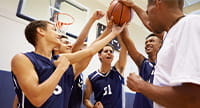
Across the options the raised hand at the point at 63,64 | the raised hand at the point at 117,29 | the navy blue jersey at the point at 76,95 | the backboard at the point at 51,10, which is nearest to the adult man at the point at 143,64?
the raised hand at the point at 117,29

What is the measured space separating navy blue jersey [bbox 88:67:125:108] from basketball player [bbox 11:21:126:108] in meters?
0.82

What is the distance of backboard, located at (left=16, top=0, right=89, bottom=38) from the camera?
3.05 meters

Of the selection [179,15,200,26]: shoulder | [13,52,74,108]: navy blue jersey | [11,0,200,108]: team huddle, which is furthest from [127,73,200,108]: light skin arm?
[13,52,74,108]: navy blue jersey

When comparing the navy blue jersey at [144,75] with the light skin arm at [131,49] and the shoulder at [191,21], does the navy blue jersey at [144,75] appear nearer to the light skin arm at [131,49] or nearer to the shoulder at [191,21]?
the light skin arm at [131,49]

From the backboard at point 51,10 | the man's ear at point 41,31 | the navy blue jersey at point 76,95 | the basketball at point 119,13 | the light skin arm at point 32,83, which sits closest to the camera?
the light skin arm at point 32,83

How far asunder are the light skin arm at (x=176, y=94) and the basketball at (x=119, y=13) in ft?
3.54

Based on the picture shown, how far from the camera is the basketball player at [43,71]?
124cm

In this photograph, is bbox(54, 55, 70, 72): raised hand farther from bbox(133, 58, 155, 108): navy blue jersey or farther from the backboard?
the backboard

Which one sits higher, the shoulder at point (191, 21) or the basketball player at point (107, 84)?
the shoulder at point (191, 21)

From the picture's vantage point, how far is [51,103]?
Answer: 4.47 ft

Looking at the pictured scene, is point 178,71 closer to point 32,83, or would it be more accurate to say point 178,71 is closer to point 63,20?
point 32,83

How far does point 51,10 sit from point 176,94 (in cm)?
297

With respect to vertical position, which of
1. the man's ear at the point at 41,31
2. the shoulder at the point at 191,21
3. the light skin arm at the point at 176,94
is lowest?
the light skin arm at the point at 176,94

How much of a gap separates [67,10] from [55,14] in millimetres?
285
